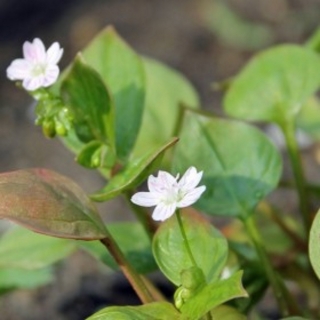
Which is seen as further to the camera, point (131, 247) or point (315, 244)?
point (131, 247)

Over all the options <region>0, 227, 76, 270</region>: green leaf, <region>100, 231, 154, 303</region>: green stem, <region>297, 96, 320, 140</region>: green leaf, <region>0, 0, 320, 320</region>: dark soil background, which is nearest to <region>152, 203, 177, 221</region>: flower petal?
<region>100, 231, 154, 303</region>: green stem

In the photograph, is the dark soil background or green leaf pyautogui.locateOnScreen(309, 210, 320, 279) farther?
the dark soil background

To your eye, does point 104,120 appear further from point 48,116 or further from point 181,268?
point 181,268

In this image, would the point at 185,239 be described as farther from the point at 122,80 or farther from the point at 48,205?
the point at 122,80

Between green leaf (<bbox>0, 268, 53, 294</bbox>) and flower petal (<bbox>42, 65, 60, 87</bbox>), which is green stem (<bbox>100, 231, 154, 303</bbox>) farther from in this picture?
green leaf (<bbox>0, 268, 53, 294</bbox>)

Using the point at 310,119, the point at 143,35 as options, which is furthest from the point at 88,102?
the point at 143,35

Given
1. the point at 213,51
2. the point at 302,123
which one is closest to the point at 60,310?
the point at 302,123

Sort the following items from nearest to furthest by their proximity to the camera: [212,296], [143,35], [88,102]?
[212,296]
[88,102]
[143,35]
